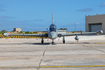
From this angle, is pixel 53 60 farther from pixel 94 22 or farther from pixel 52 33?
pixel 94 22

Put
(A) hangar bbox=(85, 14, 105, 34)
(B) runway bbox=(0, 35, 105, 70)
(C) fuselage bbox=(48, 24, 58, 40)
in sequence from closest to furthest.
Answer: (B) runway bbox=(0, 35, 105, 70) < (C) fuselage bbox=(48, 24, 58, 40) < (A) hangar bbox=(85, 14, 105, 34)

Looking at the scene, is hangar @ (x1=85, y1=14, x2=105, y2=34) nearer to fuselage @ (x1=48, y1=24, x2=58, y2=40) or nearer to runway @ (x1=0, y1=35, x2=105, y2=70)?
fuselage @ (x1=48, y1=24, x2=58, y2=40)

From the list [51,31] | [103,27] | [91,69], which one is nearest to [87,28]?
[103,27]

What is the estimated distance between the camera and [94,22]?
66.2 meters

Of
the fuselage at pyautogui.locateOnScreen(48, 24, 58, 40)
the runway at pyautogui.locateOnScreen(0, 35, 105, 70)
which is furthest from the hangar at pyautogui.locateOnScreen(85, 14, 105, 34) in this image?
the runway at pyautogui.locateOnScreen(0, 35, 105, 70)

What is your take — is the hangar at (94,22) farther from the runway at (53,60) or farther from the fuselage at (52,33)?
the runway at (53,60)

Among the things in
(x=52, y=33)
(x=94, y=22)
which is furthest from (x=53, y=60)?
(x=94, y=22)

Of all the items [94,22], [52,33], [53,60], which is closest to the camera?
[53,60]

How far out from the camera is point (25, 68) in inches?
320

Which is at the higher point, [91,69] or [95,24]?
[95,24]

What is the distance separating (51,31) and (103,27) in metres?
44.8

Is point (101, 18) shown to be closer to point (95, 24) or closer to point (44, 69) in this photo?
point (95, 24)

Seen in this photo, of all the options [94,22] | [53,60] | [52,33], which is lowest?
[53,60]

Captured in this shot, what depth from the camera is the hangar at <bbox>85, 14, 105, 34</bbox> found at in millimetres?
63134
